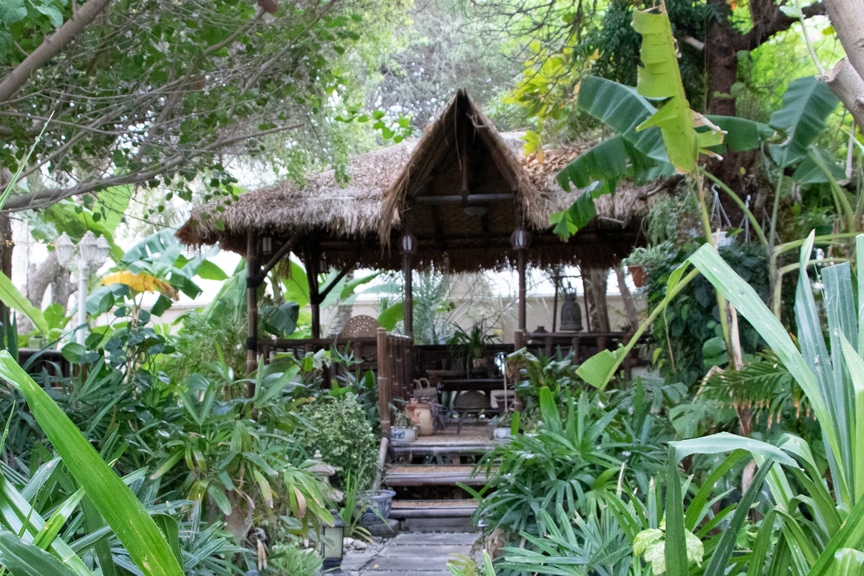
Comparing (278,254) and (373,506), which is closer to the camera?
(373,506)

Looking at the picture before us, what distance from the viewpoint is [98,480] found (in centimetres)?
99

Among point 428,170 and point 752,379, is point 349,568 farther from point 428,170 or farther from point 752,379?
point 428,170

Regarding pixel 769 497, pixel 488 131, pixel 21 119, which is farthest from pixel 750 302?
pixel 488 131

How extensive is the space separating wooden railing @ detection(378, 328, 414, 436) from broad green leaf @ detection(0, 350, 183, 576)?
18.5 ft

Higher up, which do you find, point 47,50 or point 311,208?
point 311,208

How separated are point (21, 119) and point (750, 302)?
363cm

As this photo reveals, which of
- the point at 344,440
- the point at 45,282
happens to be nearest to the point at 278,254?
the point at 344,440

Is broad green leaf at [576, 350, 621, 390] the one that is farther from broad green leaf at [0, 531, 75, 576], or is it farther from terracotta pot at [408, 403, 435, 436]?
terracotta pot at [408, 403, 435, 436]

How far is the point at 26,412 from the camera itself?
11.4ft

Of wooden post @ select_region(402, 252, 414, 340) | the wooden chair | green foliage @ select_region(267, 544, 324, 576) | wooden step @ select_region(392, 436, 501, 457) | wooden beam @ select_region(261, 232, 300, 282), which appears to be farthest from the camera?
the wooden chair

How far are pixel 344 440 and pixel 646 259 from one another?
2739mm

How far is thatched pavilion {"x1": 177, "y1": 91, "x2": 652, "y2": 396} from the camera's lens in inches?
304

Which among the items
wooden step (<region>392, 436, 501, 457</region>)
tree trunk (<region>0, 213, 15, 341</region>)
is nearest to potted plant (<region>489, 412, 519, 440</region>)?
wooden step (<region>392, 436, 501, 457</region>)

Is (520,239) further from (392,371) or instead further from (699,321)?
(699,321)
